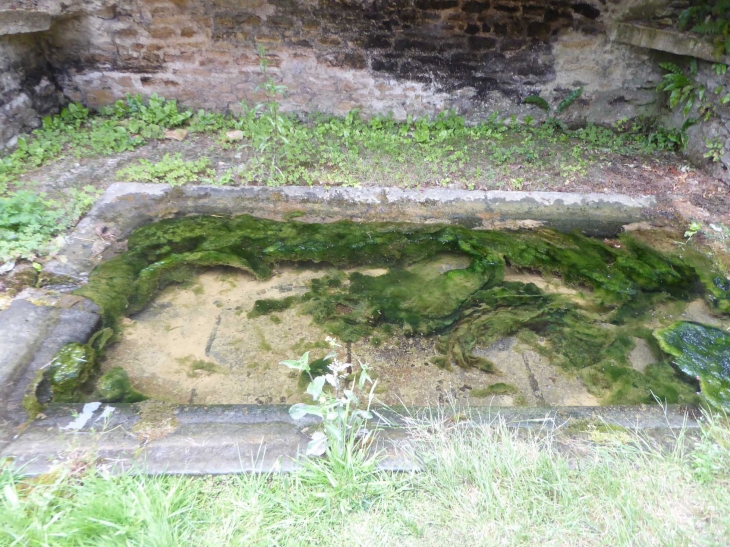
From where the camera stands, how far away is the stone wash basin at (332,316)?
1817 millimetres

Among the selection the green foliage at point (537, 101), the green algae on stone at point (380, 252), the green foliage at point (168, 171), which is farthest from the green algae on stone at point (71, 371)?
the green foliage at point (537, 101)

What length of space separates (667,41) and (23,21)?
534 cm

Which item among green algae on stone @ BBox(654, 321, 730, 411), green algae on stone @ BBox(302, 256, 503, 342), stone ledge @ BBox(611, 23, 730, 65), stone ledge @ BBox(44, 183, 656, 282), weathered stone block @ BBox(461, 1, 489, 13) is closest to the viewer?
green algae on stone @ BBox(654, 321, 730, 411)

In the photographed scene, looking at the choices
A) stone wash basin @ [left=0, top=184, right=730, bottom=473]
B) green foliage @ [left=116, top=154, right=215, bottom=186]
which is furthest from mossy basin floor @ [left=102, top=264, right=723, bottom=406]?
green foliage @ [left=116, top=154, right=215, bottom=186]

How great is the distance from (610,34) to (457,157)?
76.6 inches

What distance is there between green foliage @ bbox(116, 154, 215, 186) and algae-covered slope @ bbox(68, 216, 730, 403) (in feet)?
1.70

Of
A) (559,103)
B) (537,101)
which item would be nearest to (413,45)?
(537,101)

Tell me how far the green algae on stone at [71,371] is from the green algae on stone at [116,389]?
0.06 m

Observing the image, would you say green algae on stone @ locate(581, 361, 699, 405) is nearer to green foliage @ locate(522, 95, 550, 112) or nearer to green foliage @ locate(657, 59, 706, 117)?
green foliage @ locate(657, 59, 706, 117)

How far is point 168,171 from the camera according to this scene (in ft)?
11.6

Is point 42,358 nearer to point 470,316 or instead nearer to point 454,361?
point 454,361

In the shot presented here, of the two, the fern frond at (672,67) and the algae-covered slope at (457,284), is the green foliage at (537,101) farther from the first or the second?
the algae-covered slope at (457,284)

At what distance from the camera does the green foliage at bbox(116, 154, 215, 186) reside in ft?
11.2

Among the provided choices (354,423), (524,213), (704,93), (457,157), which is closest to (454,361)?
(354,423)
